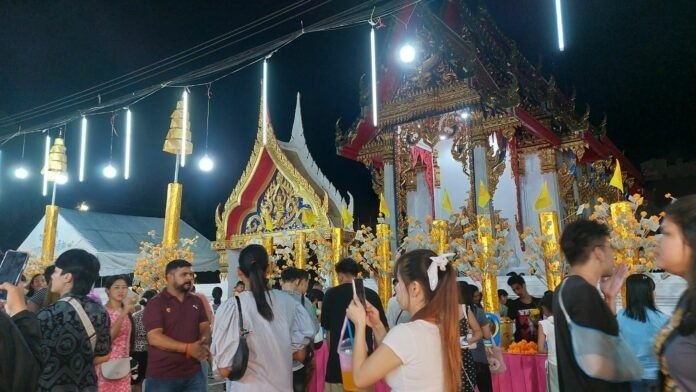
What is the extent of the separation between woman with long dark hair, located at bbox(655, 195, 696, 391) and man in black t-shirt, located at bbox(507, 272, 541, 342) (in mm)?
3958

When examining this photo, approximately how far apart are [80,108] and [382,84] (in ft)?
23.1

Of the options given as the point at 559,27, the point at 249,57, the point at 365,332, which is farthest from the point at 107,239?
the point at 365,332

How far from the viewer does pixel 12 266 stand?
2.48m

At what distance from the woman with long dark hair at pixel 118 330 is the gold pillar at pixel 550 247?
5145 millimetres

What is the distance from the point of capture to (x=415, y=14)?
359 inches

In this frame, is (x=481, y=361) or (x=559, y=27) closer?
(x=481, y=361)

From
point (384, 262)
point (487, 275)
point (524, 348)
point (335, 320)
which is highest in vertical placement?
point (384, 262)

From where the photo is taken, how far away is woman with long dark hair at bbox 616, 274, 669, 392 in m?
2.79

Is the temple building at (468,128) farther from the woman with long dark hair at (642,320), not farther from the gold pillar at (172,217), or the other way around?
the woman with long dark hair at (642,320)

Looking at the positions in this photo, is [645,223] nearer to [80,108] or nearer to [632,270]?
[632,270]

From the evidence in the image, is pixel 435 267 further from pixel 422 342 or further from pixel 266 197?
pixel 266 197

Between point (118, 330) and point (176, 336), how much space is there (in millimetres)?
525

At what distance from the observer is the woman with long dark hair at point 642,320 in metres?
2.79

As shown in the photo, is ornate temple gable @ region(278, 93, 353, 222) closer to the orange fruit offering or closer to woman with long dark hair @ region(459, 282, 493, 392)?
the orange fruit offering
